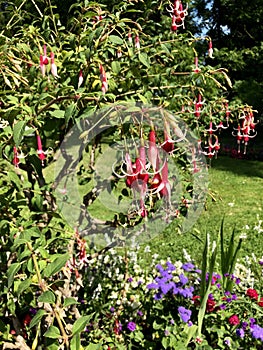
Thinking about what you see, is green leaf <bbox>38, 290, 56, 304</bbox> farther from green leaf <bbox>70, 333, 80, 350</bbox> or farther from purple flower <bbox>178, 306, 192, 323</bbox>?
purple flower <bbox>178, 306, 192, 323</bbox>

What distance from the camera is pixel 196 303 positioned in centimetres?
220

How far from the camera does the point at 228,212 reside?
18.1ft

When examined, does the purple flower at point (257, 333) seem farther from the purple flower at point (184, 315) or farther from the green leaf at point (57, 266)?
the green leaf at point (57, 266)

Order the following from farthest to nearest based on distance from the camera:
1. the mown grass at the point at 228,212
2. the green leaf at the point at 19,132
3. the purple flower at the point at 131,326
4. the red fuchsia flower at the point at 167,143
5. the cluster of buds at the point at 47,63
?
1. the mown grass at the point at 228,212
2. the purple flower at the point at 131,326
3. the cluster of buds at the point at 47,63
4. the green leaf at the point at 19,132
5. the red fuchsia flower at the point at 167,143

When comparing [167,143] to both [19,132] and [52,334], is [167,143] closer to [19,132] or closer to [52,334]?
[19,132]

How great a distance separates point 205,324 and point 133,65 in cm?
124

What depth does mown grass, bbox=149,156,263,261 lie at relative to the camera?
4012 millimetres

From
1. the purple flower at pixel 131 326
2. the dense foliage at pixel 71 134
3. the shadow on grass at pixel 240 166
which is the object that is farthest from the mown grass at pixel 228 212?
the dense foliage at pixel 71 134

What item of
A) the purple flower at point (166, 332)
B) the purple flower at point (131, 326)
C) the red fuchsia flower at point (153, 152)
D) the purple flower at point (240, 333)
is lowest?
the purple flower at point (131, 326)

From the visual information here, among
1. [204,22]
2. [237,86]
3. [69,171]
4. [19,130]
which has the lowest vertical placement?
[69,171]

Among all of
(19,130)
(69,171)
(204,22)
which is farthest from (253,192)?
(204,22)

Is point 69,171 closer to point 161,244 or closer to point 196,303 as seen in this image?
point 196,303

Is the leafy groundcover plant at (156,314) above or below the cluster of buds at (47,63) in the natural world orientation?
below

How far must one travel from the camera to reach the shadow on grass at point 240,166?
8.54 m
